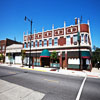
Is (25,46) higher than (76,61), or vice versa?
(25,46)

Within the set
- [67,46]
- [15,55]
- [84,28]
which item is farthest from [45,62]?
[15,55]

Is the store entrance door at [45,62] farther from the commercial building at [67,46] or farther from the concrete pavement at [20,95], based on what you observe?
the concrete pavement at [20,95]

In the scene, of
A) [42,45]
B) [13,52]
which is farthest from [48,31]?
[13,52]

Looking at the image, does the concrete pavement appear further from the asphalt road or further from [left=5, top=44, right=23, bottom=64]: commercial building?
[left=5, top=44, right=23, bottom=64]: commercial building

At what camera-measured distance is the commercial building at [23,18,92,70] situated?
1777cm

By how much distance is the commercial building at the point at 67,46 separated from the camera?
58.3 ft

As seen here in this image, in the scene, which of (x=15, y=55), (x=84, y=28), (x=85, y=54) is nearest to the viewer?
Result: (x=85, y=54)

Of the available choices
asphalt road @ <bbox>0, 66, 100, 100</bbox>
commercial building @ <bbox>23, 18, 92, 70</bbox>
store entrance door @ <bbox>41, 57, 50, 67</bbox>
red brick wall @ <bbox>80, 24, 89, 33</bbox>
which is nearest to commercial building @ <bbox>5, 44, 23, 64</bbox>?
commercial building @ <bbox>23, 18, 92, 70</bbox>

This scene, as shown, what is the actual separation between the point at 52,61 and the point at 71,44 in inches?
297

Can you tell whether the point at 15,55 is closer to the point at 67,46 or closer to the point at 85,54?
the point at 67,46

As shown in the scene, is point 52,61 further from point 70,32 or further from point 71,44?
point 70,32

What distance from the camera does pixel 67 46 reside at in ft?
63.6

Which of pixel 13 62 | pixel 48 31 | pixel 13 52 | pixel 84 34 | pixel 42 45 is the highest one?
pixel 48 31

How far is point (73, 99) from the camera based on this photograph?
4902 millimetres
